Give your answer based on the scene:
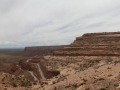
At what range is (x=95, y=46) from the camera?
50.7 metres

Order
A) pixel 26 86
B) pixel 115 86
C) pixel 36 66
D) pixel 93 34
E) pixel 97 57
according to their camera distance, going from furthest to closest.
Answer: pixel 93 34
pixel 36 66
pixel 97 57
pixel 26 86
pixel 115 86

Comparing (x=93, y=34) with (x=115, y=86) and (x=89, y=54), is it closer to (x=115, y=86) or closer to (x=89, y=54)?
(x=89, y=54)

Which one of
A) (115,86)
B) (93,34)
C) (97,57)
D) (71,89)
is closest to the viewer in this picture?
(115,86)

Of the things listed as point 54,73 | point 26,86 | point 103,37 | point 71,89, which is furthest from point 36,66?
point 71,89

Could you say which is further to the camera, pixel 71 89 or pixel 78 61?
pixel 78 61

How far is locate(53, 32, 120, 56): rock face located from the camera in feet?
155

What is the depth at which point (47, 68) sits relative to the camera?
45.4 m

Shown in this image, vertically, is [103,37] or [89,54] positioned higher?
[103,37]

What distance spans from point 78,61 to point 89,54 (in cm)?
362

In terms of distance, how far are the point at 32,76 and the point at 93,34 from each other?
23.6 metres

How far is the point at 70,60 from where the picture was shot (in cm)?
4872

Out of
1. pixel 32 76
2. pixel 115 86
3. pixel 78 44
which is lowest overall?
pixel 32 76

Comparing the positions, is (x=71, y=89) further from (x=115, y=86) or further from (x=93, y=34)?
(x=93, y=34)

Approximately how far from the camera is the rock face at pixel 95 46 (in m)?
47.4
